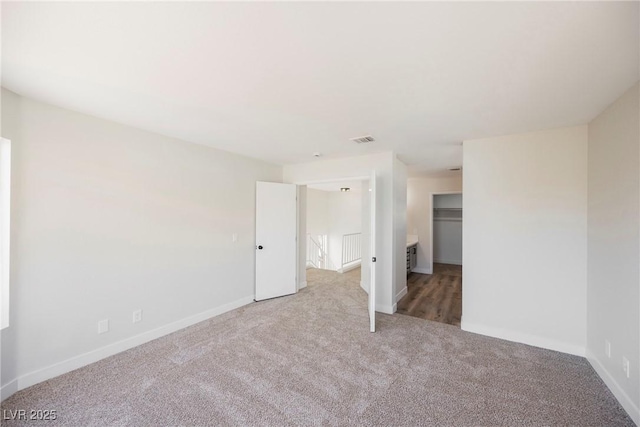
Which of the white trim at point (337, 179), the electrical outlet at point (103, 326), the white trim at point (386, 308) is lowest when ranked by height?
the white trim at point (386, 308)

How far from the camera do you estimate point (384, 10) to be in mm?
1199

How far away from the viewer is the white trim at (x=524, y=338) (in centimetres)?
269

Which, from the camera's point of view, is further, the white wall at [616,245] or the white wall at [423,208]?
the white wall at [423,208]

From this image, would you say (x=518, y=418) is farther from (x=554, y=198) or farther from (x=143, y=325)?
(x=143, y=325)

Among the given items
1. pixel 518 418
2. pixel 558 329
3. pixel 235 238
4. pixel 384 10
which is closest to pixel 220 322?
pixel 235 238

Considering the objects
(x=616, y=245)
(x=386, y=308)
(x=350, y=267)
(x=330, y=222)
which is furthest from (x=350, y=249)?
(x=616, y=245)

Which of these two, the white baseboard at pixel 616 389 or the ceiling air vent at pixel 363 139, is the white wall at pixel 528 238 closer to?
the white baseboard at pixel 616 389

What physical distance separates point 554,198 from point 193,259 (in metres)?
4.29

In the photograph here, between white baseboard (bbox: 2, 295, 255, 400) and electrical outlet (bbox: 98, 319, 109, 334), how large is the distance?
16 centimetres

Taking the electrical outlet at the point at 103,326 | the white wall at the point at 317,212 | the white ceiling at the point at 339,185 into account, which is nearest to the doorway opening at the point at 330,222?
the white wall at the point at 317,212

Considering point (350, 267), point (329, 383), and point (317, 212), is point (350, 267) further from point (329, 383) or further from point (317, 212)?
point (329, 383)

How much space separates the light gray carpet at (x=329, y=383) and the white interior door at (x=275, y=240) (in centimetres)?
125

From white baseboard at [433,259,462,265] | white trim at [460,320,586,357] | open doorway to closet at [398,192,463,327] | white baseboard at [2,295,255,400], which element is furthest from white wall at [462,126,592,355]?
white baseboard at [433,259,462,265]

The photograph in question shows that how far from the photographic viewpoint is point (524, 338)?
2910 millimetres
